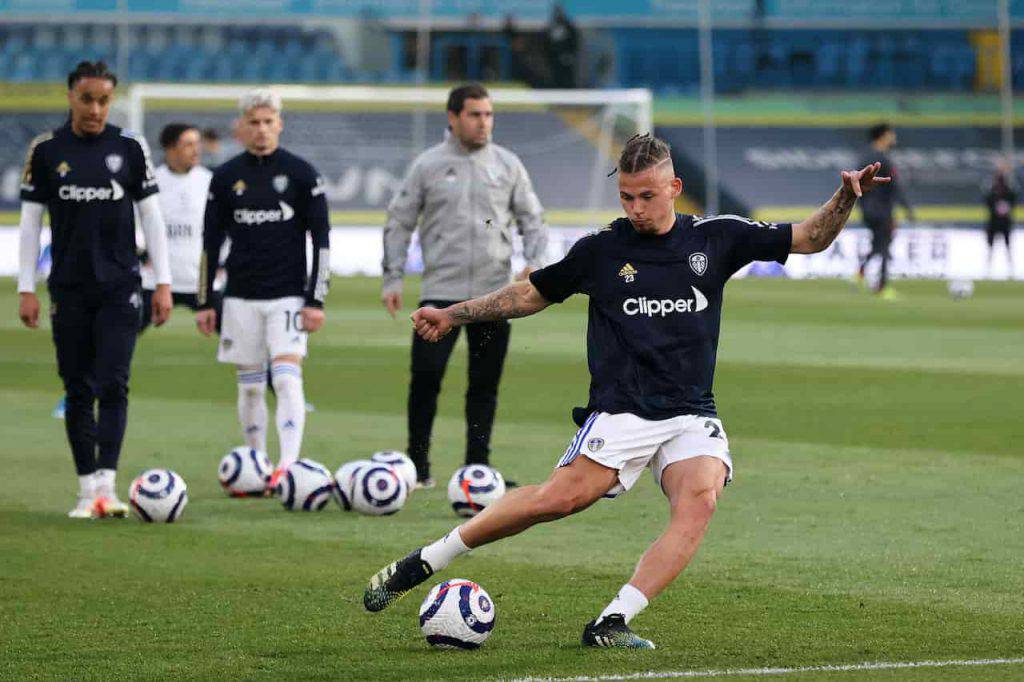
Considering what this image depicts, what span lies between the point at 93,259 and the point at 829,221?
4.14 metres

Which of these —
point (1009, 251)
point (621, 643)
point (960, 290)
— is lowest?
point (1009, 251)

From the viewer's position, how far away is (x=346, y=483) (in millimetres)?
9320

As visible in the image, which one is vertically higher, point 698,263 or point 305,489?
point 698,263

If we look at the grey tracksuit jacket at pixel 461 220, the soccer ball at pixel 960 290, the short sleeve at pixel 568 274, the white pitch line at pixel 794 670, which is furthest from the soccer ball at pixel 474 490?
the soccer ball at pixel 960 290

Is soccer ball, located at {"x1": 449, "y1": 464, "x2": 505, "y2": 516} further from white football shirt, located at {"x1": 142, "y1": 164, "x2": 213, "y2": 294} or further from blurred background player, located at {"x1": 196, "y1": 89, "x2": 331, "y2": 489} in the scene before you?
white football shirt, located at {"x1": 142, "y1": 164, "x2": 213, "y2": 294}

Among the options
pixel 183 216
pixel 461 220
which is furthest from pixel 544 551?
pixel 183 216

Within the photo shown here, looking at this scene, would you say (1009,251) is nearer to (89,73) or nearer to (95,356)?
(95,356)

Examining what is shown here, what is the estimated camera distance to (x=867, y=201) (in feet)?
97.3

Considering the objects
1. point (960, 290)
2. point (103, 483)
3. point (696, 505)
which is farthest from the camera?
point (960, 290)

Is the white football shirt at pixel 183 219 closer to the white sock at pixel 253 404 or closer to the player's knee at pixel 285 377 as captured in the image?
the white sock at pixel 253 404

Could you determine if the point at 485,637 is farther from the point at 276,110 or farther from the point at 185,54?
the point at 185,54

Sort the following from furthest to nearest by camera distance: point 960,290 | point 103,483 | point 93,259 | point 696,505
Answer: point 960,290 → point 103,483 → point 93,259 → point 696,505

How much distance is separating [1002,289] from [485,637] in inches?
1097

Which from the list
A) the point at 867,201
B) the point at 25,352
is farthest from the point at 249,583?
the point at 867,201
